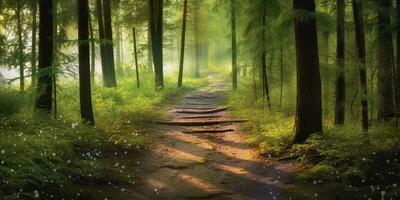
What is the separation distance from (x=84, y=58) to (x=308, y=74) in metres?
6.45

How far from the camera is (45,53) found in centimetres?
1192

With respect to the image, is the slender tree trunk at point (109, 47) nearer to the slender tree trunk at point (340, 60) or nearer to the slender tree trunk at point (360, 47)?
the slender tree trunk at point (340, 60)

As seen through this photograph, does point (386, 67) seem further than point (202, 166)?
Yes

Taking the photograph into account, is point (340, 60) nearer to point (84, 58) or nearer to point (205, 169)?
point (205, 169)

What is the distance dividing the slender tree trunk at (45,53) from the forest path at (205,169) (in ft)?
→ 11.3

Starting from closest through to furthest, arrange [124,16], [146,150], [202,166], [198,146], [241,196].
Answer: [241,196] → [202,166] → [146,150] → [198,146] → [124,16]

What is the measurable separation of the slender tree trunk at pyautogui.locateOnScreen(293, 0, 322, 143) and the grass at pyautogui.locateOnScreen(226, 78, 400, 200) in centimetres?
42

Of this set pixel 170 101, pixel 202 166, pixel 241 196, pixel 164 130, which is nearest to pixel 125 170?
pixel 202 166

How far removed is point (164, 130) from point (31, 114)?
463 centimetres

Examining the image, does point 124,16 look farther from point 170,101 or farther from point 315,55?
point 315,55

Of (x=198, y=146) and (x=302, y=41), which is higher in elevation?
(x=302, y=41)

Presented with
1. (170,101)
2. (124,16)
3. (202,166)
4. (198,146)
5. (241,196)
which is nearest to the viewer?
(241,196)

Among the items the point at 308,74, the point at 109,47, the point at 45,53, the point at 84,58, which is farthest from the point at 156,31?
the point at 308,74

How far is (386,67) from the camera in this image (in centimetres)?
1255
